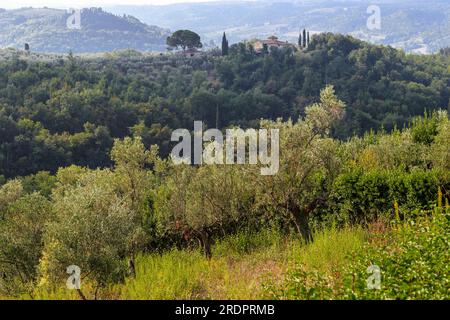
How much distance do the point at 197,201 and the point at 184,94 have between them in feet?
220

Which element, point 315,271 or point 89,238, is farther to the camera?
point 89,238

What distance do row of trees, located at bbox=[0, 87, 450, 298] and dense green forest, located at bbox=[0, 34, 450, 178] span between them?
40774 mm

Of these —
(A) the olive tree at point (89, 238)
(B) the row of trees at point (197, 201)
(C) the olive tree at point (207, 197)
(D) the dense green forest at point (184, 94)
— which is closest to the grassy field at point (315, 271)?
(A) the olive tree at point (89, 238)

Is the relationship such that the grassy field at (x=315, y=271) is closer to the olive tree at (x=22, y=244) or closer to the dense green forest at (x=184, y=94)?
the olive tree at (x=22, y=244)

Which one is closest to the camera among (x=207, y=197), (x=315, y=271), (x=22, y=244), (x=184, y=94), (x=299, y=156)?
(x=315, y=271)

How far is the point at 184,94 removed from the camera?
257ft

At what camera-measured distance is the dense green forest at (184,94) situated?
→ 56.6 m

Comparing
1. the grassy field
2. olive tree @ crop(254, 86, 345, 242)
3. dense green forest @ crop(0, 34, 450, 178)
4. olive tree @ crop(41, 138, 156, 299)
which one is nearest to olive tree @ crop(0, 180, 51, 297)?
olive tree @ crop(41, 138, 156, 299)

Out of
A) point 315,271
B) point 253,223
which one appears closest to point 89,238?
point 315,271

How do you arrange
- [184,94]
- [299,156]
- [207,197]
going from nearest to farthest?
[299,156] → [207,197] → [184,94]

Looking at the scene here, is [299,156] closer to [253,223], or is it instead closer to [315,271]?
[253,223]

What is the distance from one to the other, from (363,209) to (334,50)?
8815cm

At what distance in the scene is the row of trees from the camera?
28.0 feet
